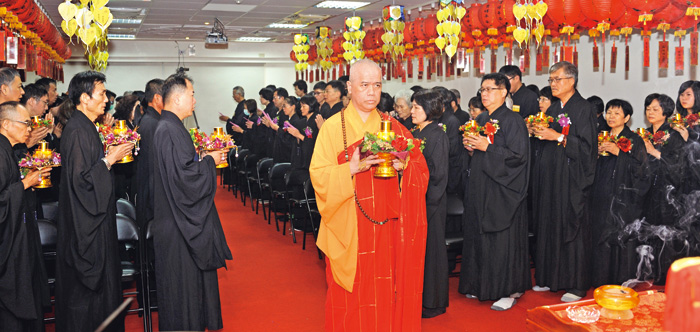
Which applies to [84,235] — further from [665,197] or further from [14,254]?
[665,197]

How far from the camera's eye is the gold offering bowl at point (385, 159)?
119 inches

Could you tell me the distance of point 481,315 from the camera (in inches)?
170

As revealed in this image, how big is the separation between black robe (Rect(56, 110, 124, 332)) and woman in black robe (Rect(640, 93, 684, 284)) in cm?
451

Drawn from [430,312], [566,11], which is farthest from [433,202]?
[566,11]

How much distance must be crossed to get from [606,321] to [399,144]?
4.32ft

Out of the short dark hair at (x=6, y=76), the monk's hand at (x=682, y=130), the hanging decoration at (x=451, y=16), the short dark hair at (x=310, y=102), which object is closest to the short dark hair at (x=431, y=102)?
the monk's hand at (x=682, y=130)

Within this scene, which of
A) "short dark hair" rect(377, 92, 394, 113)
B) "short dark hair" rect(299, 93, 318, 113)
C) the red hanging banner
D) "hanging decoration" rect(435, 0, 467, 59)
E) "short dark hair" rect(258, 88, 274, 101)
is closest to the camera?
the red hanging banner

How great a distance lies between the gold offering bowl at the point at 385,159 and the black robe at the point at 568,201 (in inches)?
84.8

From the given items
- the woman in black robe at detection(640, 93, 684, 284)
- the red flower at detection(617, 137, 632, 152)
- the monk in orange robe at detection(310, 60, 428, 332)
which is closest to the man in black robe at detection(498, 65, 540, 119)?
the woman in black robe at detection(640, 93, 684, 284)

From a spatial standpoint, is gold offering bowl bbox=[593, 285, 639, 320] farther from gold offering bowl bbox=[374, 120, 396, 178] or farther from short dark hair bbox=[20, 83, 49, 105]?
short dark hair bbox=[20, 83, 49, 105]

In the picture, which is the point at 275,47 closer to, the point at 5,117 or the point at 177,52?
the point at 177,52

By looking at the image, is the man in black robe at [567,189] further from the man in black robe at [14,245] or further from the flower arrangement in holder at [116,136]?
the man in black robe at [14,245]

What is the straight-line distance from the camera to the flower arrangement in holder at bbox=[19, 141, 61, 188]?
375cm

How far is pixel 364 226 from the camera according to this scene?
3248 millimetres
